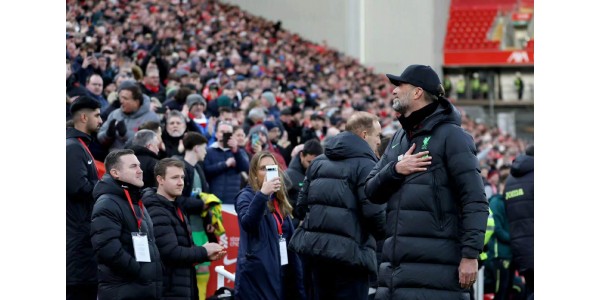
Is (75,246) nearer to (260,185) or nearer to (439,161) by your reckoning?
(260,185)

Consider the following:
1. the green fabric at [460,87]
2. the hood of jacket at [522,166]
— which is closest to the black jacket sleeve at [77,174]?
the hood of jacket at [522,166]

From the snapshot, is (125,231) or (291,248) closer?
(125,231)

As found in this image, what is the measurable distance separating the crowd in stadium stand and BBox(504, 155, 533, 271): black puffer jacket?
182 cm

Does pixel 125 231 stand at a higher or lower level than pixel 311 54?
lower

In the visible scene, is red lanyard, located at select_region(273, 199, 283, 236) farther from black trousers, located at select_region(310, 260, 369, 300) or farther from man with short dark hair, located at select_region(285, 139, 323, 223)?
man with short dark hair, located at select_region(285, 139, 323, 223)

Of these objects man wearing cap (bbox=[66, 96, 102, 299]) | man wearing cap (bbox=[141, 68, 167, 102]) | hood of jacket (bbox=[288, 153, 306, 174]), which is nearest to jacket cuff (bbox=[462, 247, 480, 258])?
man wearing cap (bbox=[66, 96, 102, 299])

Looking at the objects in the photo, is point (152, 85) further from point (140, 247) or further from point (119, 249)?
point (119, 249)

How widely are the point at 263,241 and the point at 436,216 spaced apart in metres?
2.28

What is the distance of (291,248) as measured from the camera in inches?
264

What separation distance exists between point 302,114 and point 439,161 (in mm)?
11232

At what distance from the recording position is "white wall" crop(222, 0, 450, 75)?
32.8m

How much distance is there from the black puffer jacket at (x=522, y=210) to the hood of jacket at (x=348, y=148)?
2.36 m

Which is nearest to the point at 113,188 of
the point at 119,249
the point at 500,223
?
the point at 119,249
